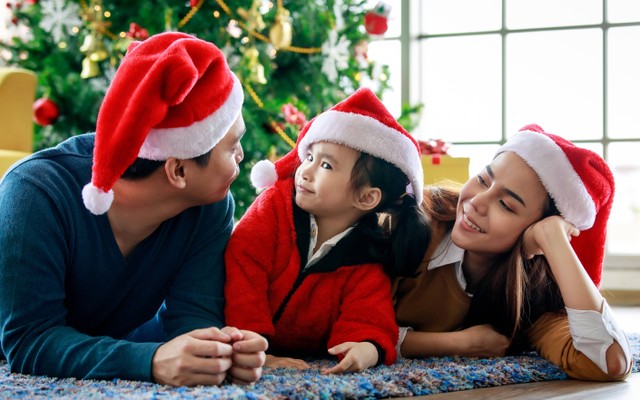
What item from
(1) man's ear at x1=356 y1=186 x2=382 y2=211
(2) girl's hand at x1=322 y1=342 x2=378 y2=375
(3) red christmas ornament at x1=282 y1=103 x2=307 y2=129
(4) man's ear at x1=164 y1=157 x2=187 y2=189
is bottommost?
(2) girl's hand at x1=322 y1=342 x2=378 y2=375

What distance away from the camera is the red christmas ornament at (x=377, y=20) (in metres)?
3.28

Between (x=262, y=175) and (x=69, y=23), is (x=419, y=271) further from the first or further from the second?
(x=69, y=23)

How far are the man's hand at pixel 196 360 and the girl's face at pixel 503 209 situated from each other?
0.62 m

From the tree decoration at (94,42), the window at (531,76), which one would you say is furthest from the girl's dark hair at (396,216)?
the window at (531,76)

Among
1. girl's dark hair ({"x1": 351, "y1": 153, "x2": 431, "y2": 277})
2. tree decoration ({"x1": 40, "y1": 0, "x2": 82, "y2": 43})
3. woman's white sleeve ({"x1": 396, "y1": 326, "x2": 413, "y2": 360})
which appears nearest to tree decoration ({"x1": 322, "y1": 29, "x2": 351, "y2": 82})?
tree decoration ({"x1": 40, "y1": 0, "x2": 82, "y2": 43})

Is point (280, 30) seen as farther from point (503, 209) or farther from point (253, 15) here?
point (503, 209)

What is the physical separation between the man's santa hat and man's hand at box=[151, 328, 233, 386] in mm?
485

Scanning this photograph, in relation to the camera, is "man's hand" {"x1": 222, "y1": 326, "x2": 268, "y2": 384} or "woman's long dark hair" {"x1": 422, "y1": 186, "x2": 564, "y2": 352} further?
"woman's long dark hair" {"x1": 422, "y1": 186, "x2": 564, "y2": 352}

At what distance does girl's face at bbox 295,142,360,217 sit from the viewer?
157cm

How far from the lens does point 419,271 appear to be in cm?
172

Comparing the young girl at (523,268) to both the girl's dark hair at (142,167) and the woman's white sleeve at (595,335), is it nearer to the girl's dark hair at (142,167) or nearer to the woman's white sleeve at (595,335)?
the woman's white sleeve at (595,335)

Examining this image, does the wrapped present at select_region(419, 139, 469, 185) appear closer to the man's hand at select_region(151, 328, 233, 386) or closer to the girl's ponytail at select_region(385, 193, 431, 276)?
the girl's ponytail at select_region(385, 193, 431, 276)

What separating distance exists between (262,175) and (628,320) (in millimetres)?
1654

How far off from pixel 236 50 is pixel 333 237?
150 cm
